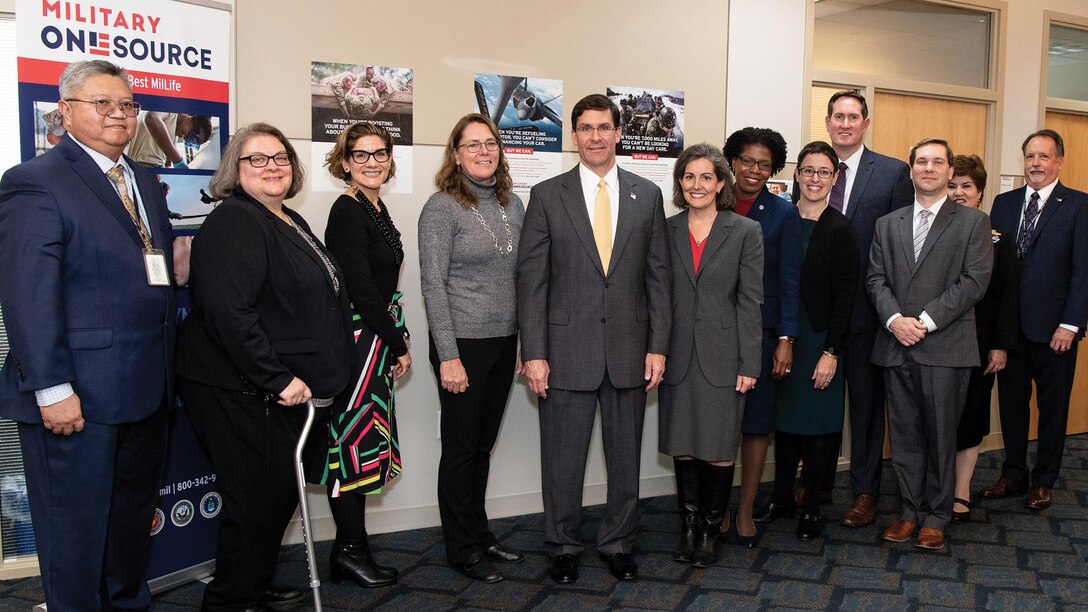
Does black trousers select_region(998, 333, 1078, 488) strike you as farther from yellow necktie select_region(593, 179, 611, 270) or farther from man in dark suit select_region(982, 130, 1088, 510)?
yellow necktie select_region(593, 179, 611, 270)

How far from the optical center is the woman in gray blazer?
306 centimetres

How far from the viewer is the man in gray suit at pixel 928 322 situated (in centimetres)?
331

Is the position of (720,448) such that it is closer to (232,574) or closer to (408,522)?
(408,522)

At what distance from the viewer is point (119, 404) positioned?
231cm

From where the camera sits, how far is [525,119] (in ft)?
12.4

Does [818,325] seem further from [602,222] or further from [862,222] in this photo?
[602,222]

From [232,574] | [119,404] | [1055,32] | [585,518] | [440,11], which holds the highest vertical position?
[1055,32]

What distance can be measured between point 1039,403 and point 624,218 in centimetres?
270

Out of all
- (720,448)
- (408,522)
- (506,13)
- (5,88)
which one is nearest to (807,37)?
(506,13)

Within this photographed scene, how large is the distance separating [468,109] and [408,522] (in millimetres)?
1913

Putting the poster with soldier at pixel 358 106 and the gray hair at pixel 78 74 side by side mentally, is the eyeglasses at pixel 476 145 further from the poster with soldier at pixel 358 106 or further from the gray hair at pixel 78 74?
the gray hair at pixel 78 74

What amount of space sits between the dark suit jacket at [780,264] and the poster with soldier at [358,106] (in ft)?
5.06

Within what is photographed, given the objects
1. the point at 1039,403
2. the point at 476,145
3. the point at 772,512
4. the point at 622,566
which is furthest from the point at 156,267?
the point at 1039,403

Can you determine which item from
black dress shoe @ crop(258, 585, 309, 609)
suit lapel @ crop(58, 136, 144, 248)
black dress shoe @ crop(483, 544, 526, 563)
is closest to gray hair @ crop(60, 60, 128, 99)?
suit lapel @ crop(58, 136, 144, 248)
